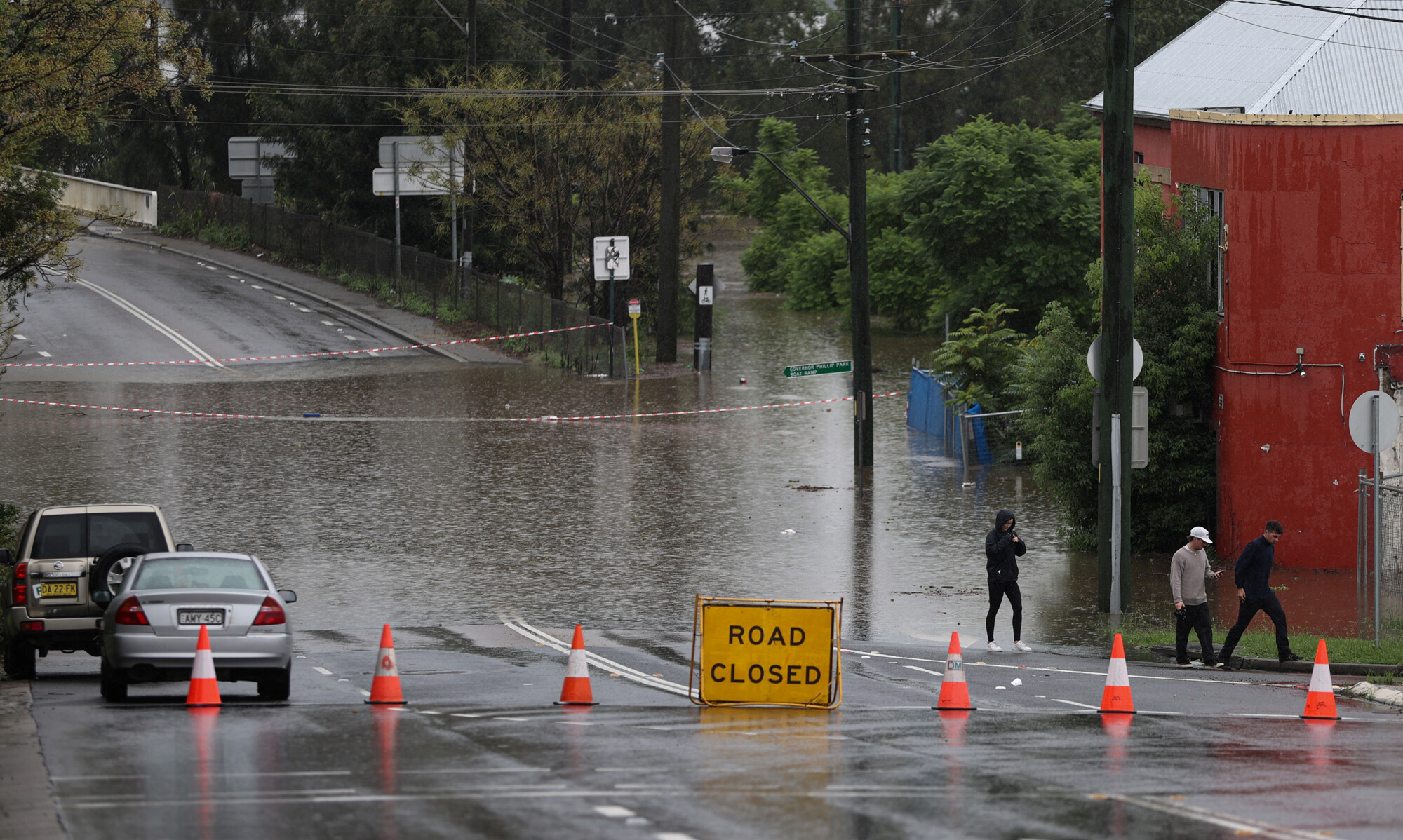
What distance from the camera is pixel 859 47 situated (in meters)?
32.2

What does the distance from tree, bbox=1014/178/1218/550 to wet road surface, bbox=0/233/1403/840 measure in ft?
3.80

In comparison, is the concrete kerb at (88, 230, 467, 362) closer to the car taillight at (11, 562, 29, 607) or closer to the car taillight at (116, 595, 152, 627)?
the car taillight at (11, 562, 29, 607)

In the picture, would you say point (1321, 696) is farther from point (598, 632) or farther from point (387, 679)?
point (598, 632)

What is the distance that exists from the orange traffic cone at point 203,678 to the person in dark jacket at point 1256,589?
9697mm

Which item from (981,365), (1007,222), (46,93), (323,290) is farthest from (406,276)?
(46,93)

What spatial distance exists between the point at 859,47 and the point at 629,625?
54.2 feet

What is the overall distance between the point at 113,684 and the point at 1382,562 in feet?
45.9

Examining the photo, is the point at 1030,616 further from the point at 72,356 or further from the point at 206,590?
the point at 72,356

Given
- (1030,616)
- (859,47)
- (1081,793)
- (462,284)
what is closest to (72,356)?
(462,284)

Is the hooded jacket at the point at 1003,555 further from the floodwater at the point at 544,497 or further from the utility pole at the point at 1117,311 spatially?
the utility pole at the point at 1117,311

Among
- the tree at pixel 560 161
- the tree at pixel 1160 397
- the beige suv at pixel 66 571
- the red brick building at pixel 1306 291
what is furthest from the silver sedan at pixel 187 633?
the tree at pixel 560 161

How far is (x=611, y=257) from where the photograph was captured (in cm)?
4575

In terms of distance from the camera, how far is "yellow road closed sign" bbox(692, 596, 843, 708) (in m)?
14.0

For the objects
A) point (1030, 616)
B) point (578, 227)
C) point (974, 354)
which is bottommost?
point (1030, 616)
